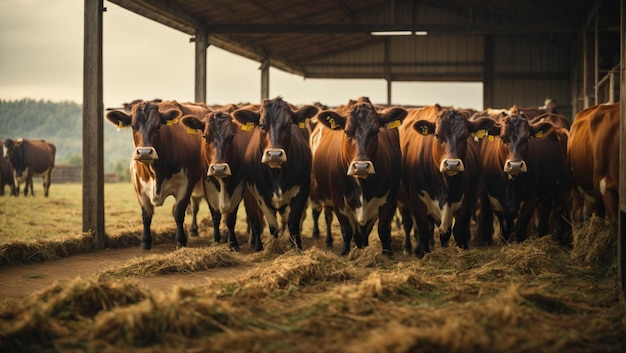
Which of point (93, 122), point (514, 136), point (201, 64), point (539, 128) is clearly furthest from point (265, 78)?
point (514, 136)

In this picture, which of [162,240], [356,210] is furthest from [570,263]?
[162,240]

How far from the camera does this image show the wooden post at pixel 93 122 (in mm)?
11703

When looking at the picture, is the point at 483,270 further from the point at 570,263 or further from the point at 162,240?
the point at 162,240

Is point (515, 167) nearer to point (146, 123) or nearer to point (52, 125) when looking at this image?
point (146, 123)

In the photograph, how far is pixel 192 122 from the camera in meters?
11.3

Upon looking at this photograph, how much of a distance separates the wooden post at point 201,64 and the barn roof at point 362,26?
0.24m

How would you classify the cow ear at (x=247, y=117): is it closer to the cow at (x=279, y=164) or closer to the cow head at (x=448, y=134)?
the cow at (x=279, y=164)

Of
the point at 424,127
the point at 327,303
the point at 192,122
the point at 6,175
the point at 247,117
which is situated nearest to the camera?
the point at 327,303

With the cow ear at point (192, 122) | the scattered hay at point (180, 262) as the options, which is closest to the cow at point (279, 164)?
the cow ear at point (192, 122)

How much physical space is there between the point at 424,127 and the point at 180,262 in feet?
13.0

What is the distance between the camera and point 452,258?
30.3 feet

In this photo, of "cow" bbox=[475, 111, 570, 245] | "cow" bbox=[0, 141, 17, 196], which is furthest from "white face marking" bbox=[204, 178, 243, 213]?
"cow" bbox=[0, 141, 17, 196]

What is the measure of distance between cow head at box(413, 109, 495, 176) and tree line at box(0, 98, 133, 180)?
6872 cm

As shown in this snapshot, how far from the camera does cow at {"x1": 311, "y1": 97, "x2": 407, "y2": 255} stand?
396 inches
